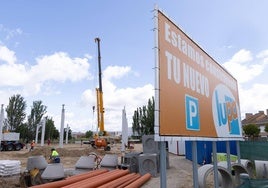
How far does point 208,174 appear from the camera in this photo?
24.6ft

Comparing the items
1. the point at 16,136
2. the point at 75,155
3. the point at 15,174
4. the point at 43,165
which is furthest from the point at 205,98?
the point at 16,136

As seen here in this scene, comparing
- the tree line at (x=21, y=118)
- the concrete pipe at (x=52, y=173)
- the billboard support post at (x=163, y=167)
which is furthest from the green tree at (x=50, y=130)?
the billboard support post at (x=163, y=167)

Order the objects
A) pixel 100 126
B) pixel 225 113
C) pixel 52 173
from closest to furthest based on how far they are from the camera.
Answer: pixel 225 113
pixel 52 173
pixel 100 126

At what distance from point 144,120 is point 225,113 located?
57.8 metres

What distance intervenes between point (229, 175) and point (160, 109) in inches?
202

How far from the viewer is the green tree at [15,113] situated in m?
62.9

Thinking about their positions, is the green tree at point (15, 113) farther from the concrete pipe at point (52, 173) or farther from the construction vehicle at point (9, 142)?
the concrete pipe at point (52, 173)

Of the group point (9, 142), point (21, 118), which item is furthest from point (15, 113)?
point (9, 142)

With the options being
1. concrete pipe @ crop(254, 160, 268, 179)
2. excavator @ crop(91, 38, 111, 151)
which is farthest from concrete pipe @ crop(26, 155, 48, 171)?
excavator @ crop(91, 38, 111, 151)

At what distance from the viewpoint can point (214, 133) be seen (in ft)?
20.2

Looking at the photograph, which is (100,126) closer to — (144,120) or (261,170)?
(261,170)

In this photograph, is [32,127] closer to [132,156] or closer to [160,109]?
[132,156]

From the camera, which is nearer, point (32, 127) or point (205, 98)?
point (205, 98)

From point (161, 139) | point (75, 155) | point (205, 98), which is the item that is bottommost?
point (75, 155)
